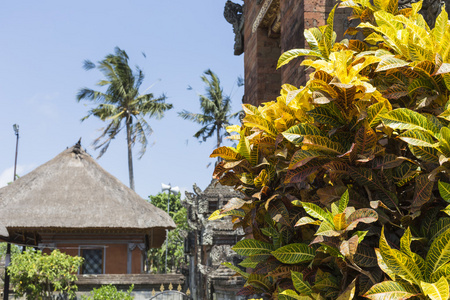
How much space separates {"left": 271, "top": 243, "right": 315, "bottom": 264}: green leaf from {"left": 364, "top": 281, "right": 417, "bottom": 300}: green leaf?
52 cm

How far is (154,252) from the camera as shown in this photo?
41.2m

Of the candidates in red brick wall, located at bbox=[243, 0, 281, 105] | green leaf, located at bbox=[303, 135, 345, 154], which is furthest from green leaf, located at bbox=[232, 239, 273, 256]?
red brick wall, located at bbox=[243, 0, 281, 105]

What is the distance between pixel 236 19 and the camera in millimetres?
8469

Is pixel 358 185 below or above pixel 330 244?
above

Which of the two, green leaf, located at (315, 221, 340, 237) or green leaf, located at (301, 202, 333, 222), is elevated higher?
green leaf, located at (301, 202, 333, 222)

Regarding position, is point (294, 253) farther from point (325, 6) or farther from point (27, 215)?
point (27, 215)

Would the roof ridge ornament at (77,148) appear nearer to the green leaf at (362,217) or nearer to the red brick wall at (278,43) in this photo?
the red brick wall at (278,43)

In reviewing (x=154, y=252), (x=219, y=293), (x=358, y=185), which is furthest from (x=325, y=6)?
(x=154, y=252)

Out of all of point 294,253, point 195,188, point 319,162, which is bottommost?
point 294,253

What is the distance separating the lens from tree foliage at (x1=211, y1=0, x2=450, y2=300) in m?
2.24

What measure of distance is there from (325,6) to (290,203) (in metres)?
2.97

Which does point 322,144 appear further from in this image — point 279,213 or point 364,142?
point 279,213

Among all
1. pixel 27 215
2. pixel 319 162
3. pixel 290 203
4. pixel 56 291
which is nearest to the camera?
pixel 319 162

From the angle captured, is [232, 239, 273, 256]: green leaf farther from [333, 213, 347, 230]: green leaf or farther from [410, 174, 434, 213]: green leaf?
[410, 174, 434, 213]: green leaf
